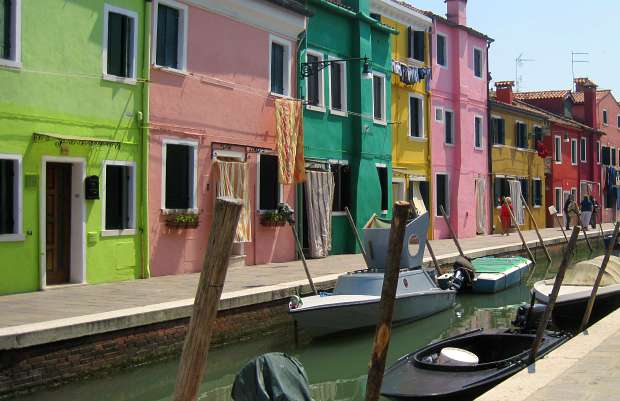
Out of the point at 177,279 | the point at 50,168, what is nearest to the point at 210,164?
the point at 177,279

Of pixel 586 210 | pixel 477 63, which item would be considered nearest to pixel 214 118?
pixel 477 63

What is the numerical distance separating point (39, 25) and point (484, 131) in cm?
2236

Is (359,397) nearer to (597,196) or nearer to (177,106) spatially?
(177,106)

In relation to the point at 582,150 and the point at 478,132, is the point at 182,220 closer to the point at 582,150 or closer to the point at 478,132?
the point at 478,132

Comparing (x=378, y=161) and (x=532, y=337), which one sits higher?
(x=378, y=161)

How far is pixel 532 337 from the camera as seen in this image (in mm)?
9617

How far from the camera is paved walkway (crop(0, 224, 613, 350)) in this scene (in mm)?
8984

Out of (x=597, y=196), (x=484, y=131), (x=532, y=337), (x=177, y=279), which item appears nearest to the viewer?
(x=532, y=337)

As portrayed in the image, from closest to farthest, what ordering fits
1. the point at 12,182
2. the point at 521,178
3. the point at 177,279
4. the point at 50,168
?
the point at 12,182, the point at 50,168, the point at 177,279, the point at 521,178

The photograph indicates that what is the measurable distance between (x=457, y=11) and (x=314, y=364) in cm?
2138

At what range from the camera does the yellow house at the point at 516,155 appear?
32469mm

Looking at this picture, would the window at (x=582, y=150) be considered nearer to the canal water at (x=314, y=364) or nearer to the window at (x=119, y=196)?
the canal water at (x=314, y=364)

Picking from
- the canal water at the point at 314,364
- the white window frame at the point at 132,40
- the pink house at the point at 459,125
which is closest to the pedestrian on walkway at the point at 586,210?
the pink house at the point at 459,125

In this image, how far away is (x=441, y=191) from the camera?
28.1m
